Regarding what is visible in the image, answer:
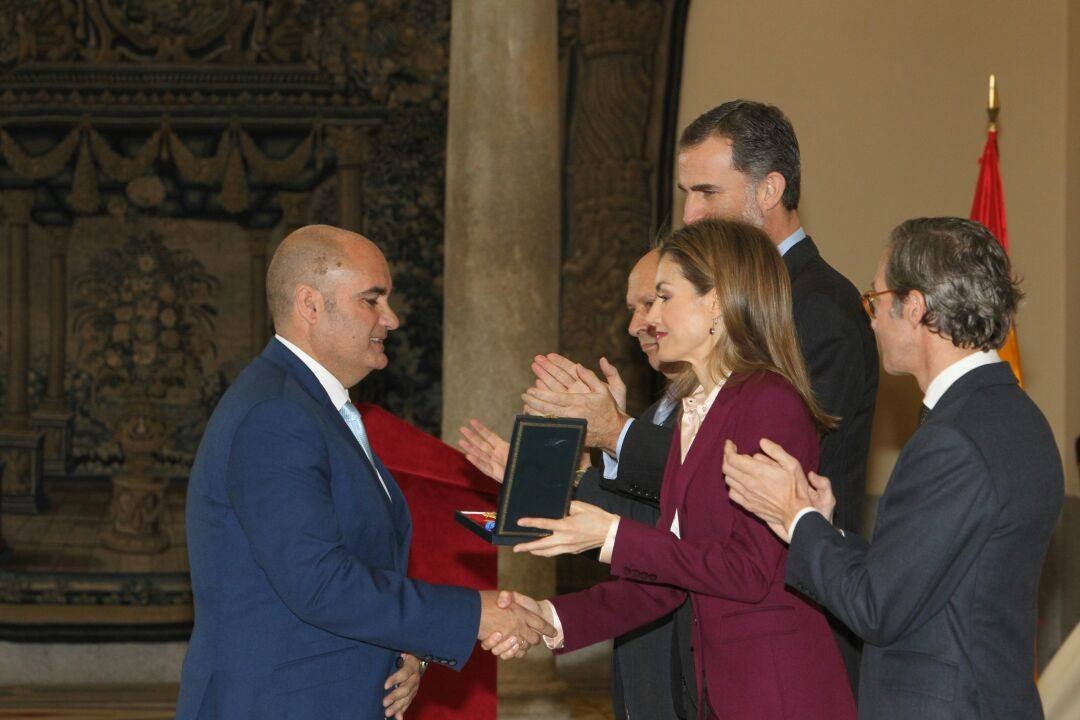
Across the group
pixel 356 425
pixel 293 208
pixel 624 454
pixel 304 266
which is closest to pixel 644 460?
pixel 624 454

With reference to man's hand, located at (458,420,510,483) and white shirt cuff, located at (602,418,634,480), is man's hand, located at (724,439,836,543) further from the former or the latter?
man's hand, located at (458,420,510,483)

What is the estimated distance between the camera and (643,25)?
8977mm

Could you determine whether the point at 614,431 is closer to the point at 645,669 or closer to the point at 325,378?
the point at 645,669

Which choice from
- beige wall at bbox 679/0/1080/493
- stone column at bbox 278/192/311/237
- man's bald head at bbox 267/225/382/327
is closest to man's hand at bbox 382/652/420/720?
man's bald head at bbox 267/225/382/327

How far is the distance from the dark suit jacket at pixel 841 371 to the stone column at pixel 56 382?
22.9ft

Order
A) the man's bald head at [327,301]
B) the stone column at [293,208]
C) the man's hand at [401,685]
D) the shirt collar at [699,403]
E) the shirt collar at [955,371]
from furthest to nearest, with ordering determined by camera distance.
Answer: the stone column at [293,208]
the man's bald head at [327,301]
the man's hand at [401,685]
the shirt collar at [699,403]
the shirt collar at [955,371]

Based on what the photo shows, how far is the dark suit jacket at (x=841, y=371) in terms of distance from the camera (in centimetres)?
347

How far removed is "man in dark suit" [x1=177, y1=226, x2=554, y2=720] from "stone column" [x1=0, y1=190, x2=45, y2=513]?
6519 millimetres

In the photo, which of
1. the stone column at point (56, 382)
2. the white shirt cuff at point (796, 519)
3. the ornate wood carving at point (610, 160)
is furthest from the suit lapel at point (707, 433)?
the stone column at point (56, 382)

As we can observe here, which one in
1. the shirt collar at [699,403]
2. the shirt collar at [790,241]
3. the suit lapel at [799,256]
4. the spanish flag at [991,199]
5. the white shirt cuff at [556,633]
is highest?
the spanish flag at [991,199]

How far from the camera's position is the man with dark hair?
348 cm

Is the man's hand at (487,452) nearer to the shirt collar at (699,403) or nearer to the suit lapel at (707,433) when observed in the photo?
the shirt collar at (699,403)

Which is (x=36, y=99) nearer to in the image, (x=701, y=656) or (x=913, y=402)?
(x=913, y=402)

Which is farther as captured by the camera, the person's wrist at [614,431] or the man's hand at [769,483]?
the person's wrist at [614,431]
